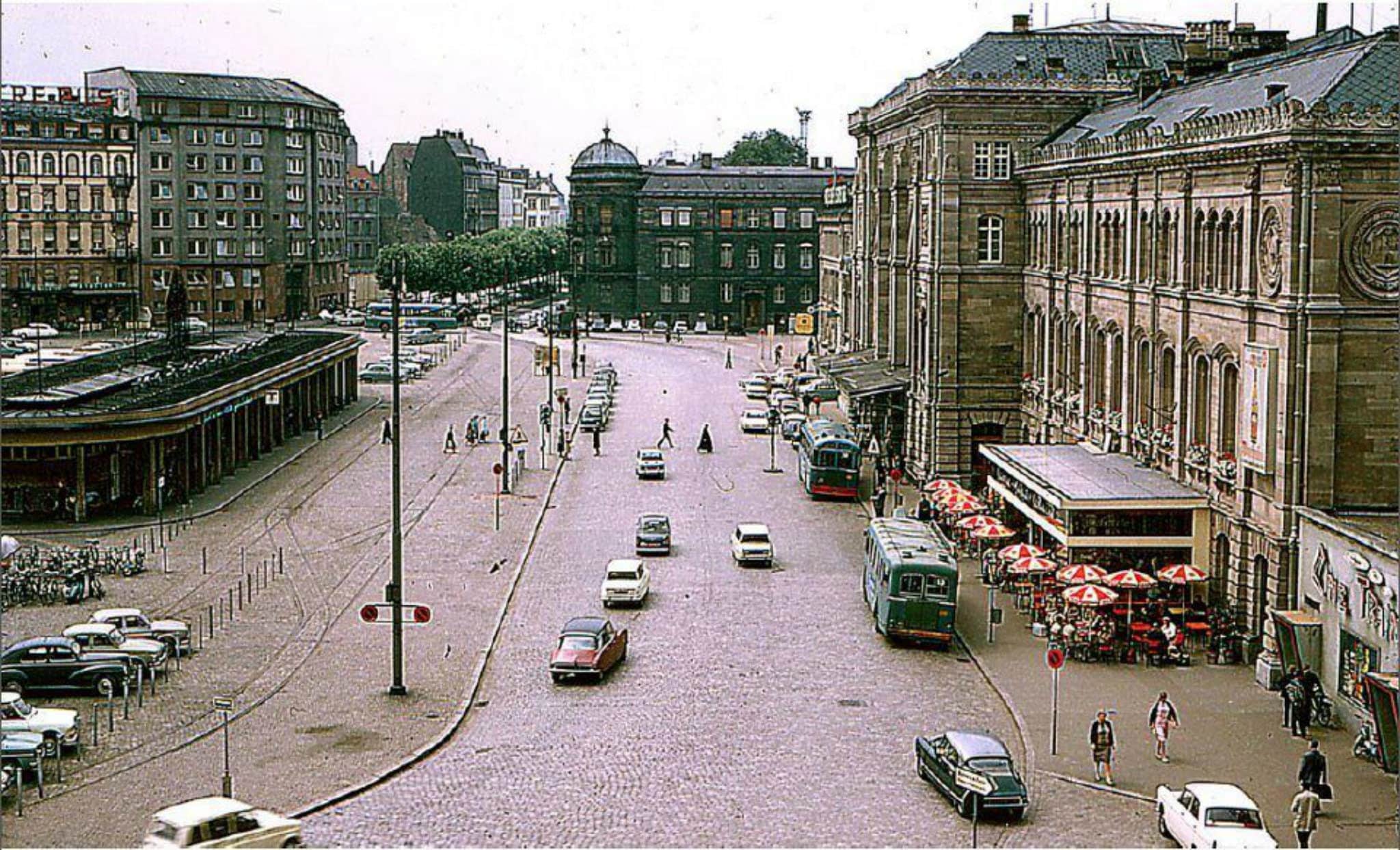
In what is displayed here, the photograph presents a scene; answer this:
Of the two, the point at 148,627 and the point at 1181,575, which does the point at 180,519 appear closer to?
the point at 148,627

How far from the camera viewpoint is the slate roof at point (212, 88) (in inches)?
6176

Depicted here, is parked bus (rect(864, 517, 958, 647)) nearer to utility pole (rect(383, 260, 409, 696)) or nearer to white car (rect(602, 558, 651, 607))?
white car (rect(602, 558, 651, 607))

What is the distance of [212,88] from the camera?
16012cm

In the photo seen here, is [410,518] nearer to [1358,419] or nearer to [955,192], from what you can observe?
[955,192]

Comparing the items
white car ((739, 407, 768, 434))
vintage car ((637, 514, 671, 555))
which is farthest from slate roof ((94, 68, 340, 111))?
vintage car ((637, 514, 671, 555))

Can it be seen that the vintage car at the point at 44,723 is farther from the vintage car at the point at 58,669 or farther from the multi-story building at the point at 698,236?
the multi-story building at the point at 698,236

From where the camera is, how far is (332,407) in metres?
110

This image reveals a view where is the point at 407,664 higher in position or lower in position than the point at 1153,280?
lower

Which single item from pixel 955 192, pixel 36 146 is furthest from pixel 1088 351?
pixel 36 146

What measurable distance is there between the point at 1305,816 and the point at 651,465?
174ft

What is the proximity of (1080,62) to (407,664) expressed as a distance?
1785 inches

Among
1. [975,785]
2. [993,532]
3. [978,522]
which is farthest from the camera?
[978,522]

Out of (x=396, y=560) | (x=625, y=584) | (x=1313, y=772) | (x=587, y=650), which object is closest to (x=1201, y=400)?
(x=625, y=584)

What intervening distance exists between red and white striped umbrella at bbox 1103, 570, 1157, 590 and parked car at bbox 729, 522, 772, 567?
15198 mm
